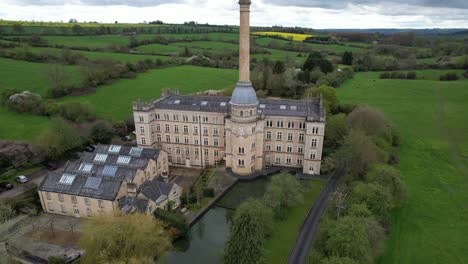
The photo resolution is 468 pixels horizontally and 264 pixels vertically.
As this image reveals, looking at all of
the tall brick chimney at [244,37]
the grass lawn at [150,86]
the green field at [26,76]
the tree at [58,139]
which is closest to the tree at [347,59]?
the grass lawn at [150,86]

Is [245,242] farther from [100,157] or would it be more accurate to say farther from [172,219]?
[100,157]

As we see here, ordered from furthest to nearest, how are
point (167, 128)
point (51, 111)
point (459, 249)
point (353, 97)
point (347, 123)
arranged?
point (353, 97) → point (51, 111) → point (347, 123) → point (167, 128) → point (459, 249)

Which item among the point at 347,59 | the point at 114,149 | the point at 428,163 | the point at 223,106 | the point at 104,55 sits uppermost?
the point at 104,55

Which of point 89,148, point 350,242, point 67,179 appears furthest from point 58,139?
point 350,242

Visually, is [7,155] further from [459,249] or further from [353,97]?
[353,97]

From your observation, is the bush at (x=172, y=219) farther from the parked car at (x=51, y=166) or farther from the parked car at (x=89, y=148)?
the parked car at (x=89, y=148)

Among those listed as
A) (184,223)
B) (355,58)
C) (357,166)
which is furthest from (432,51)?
(184,223)
